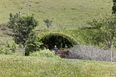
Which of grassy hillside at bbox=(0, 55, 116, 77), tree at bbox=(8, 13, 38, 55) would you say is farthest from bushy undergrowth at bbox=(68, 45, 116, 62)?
tree at bbox=(8, 13, 38, 55)

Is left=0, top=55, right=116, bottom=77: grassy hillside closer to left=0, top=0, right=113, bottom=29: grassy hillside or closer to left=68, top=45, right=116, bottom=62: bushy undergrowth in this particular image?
left=68, top=45, right=116, bottom=62: bushy undergrowth

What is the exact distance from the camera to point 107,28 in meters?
14.5

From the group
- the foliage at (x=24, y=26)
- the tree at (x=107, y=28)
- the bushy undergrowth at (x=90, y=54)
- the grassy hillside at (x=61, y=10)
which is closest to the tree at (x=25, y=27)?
the foliage at (x=24, y=26)

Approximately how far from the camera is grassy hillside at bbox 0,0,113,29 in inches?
1547

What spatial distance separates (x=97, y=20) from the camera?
15352 mm

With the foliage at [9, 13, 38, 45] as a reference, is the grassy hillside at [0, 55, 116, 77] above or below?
below

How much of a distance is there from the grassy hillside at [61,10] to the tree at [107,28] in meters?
20.9

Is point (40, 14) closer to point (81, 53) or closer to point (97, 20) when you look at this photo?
point (97, 20)

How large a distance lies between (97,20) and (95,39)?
2.02 m

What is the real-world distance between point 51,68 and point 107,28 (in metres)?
8.56

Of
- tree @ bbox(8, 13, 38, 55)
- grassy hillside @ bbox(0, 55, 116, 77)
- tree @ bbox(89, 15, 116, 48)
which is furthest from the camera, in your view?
tree @ bbox(8, 13, 38, 55)

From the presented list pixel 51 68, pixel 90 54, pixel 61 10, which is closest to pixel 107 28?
pixel 90 54

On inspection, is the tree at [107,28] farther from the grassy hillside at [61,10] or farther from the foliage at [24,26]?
the grassy hillside at [61,10]

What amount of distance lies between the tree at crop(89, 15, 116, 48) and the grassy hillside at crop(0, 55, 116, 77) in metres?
6.42
